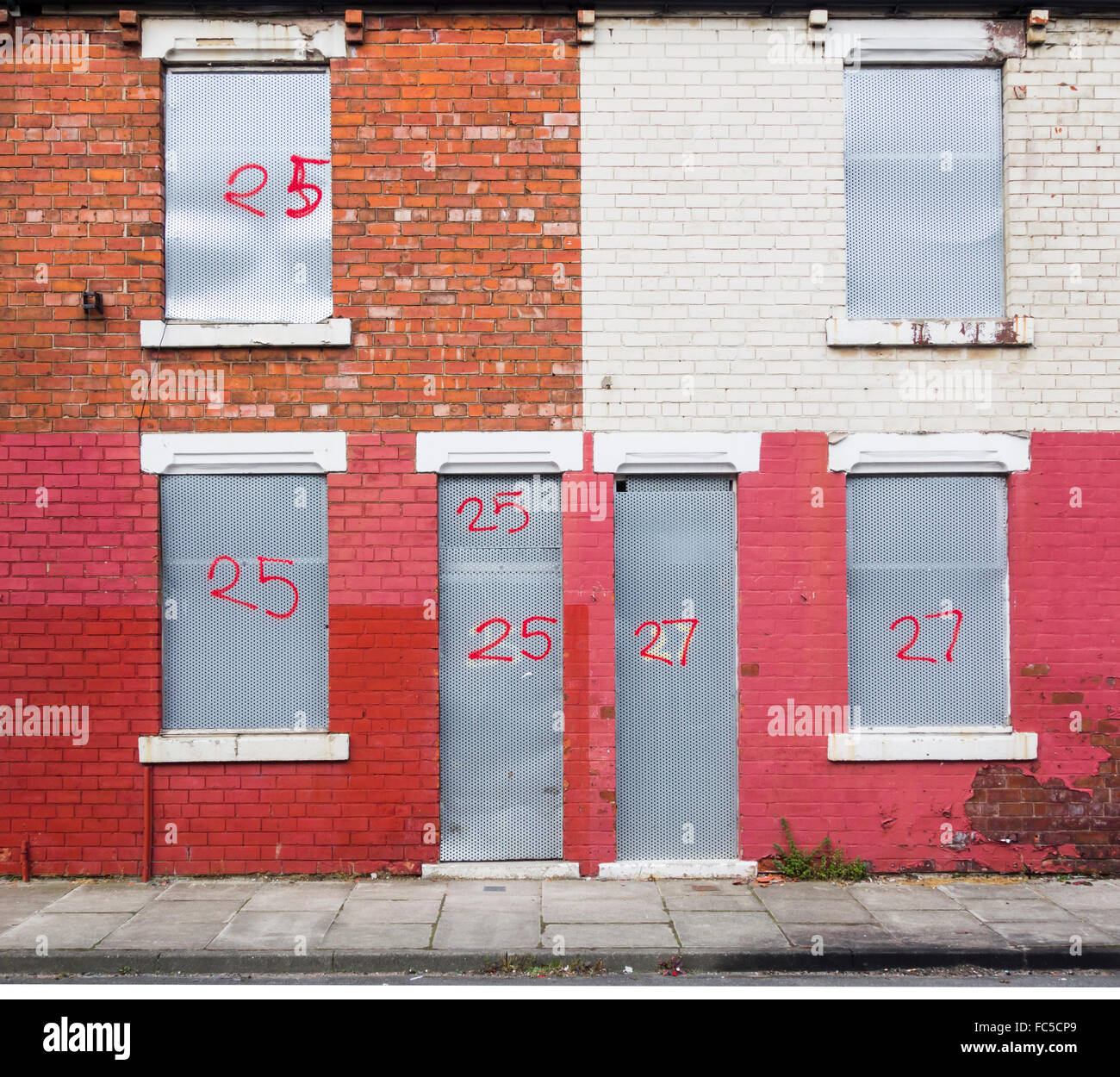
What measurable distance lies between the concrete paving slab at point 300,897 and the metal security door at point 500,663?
908 mm

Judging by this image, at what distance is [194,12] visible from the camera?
762cm

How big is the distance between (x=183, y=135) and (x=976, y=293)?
21.2 ft

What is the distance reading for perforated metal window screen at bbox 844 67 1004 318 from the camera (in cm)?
788

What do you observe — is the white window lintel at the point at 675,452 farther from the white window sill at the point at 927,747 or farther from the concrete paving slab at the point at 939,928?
the concrete paving slab at the point at 939,928

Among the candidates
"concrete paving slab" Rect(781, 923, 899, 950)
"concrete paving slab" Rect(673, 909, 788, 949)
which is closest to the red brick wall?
"concrete paving slab" Rect(673, 909, 788, 949)

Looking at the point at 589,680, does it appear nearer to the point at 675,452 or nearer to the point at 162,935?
the point at 675,452

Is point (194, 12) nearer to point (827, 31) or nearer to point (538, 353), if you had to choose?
point (538, 353)

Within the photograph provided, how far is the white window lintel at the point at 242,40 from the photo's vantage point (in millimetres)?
7621

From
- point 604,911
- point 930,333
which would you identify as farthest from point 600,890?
point 930,333

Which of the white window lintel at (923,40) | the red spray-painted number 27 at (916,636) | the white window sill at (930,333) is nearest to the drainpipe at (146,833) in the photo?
the red spray-painted number 27 at (916,636)

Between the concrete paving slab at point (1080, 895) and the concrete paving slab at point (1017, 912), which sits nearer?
the concrete paving slab at point (1017, 912)

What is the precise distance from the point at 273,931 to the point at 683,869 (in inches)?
120

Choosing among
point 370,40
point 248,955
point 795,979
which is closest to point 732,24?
point 370,40

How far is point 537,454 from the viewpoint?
299 inches
